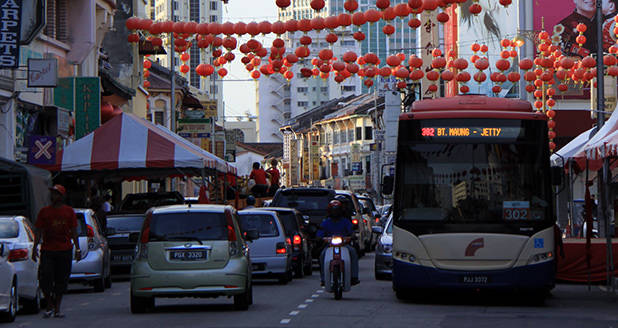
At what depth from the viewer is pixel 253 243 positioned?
23484mm

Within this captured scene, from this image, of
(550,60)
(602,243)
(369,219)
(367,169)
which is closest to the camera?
(602,243)

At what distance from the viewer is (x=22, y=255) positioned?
15992mm

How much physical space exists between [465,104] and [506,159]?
1.34 meters

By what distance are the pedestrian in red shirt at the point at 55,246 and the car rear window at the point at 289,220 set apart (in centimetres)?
951

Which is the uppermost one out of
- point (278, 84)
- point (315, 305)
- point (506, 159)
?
point (278, 84)

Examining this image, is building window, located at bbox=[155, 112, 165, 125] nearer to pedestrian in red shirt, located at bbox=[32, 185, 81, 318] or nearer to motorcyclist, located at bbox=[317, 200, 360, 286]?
motorcyclist, located at bbox=[317, 200, 360, 286]

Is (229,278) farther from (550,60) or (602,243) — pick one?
(550,60)

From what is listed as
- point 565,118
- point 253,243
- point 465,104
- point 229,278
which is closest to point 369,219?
point 253,243

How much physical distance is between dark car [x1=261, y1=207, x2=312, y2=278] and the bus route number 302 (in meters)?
7.46

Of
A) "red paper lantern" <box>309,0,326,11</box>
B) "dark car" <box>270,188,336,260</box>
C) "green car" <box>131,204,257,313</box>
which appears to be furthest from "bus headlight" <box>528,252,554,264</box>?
"dark car" <box>270,188,336,260</box>

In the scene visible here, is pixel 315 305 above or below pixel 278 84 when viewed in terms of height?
below

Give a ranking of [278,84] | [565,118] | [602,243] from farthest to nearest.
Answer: [278,84]
[565,118]
[602,243]

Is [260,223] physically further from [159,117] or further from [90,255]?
[159,117]

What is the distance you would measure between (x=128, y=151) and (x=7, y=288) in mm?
12183
